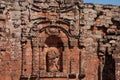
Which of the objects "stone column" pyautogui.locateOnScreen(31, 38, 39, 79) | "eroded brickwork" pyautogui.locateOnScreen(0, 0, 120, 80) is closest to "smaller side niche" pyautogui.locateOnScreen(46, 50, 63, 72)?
"eroded brickwork" pyautogui.locateOnScreen(0, 0, 120, 80)

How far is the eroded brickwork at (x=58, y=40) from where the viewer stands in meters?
17.1

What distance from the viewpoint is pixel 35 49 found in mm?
17297

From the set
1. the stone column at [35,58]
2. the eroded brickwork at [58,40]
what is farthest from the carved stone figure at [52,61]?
the stone column at [35,58]

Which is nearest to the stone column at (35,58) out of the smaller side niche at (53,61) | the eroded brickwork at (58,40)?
the eroded brickwork at (58,40)

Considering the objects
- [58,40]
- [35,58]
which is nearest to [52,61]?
[35,58]

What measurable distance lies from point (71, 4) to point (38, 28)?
174cm

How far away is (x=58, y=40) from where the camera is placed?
17.8m

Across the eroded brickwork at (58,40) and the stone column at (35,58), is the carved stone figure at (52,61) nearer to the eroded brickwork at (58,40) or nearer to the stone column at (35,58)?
the eroded brickwork at (58,40)

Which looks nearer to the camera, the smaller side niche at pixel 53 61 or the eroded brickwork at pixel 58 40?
the eroded brickwork at pixel 58 40

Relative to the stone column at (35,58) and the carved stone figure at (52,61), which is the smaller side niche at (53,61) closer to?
the carved stone figure at (52,61)

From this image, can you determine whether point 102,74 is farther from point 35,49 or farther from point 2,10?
point 2,10

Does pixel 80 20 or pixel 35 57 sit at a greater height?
pixel 80 20

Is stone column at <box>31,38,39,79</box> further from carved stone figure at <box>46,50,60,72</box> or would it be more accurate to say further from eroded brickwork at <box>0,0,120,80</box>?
carved stone figure at <box>46,50,60,72</box>

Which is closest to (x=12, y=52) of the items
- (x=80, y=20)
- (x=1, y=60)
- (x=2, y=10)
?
(x=1, y=60)
